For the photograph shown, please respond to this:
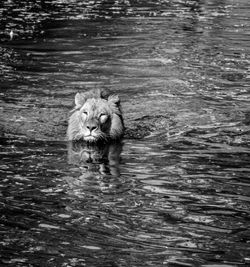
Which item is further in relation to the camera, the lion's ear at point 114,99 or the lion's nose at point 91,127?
the lion's ear at point 114,99

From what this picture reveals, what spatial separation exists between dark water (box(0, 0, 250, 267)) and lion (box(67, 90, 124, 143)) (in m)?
0.26

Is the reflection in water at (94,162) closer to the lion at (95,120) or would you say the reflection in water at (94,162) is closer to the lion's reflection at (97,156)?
the lion's reflection at (97,156)

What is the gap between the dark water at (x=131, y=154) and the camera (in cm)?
945

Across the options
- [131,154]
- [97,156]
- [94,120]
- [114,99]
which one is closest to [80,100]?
[114,99]

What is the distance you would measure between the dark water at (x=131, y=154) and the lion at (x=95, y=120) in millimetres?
259

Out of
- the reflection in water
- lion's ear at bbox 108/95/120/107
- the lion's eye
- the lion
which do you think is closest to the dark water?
the reflection in water

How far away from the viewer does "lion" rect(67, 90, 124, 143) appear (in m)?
14.8

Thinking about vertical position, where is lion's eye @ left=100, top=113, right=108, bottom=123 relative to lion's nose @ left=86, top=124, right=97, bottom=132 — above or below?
above

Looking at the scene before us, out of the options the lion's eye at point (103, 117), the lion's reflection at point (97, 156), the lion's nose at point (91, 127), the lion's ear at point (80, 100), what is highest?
the lion's ear at point (80, 100)

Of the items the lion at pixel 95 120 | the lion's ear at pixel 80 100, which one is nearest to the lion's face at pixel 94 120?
the lion at pixel 95 120

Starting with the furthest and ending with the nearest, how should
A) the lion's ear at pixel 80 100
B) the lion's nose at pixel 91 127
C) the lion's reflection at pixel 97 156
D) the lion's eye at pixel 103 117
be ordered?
the lion's ear at pixel 80 100, the lion's eye at pixel 103 117, the lion's nose at pixel 91 127, the lion's reflection at pixel 97 156

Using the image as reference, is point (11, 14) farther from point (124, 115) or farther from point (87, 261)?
point (87, 261)

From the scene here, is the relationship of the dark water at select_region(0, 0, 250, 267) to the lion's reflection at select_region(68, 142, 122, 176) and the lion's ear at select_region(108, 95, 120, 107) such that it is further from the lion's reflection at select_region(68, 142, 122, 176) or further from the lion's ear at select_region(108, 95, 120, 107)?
the lion's ear at select_region(108, 95, 120, 107)

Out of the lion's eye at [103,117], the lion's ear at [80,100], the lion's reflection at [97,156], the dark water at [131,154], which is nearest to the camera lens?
the dark water at [131,154]
